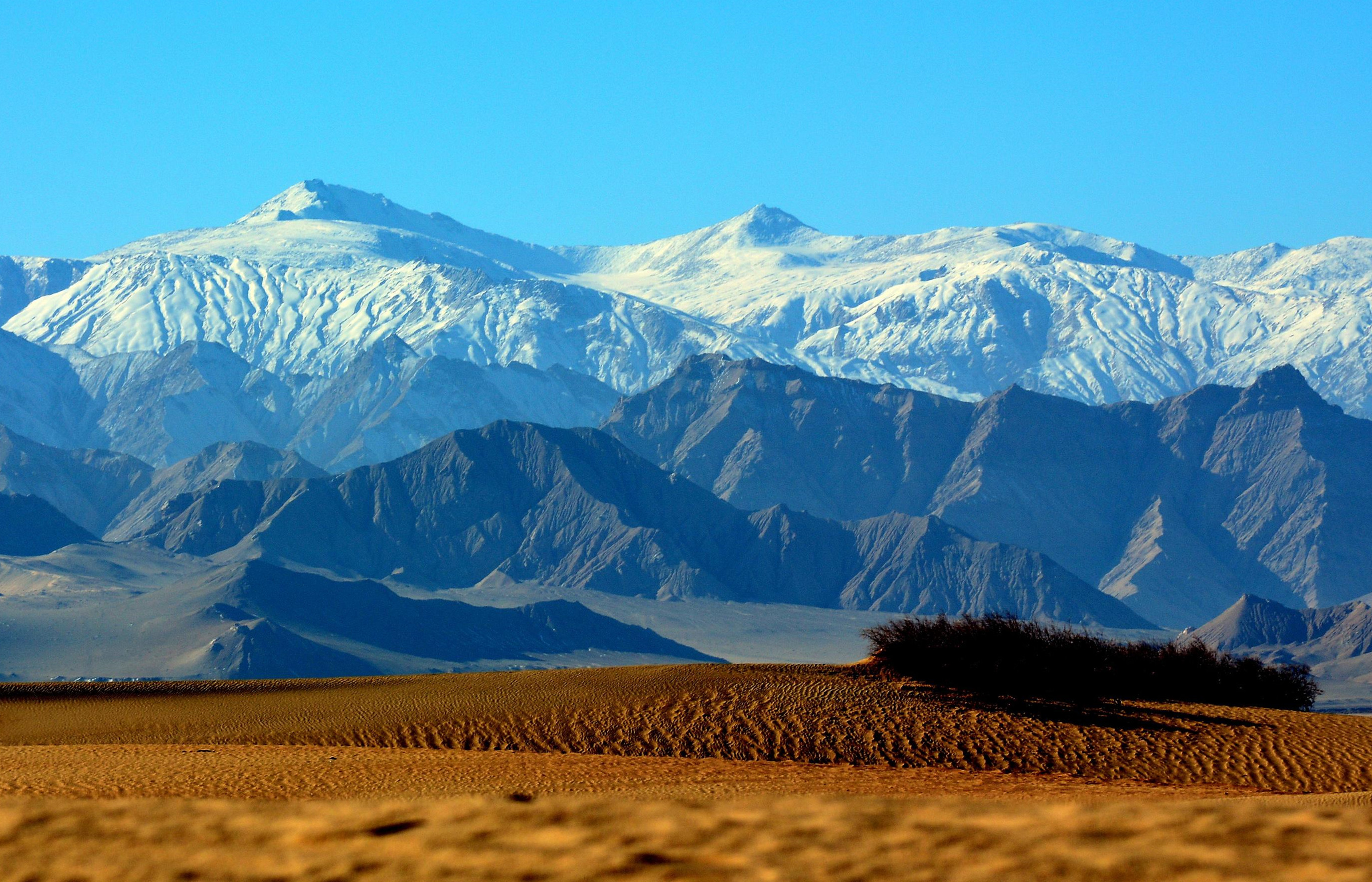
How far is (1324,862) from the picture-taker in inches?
329

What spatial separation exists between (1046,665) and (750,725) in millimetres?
7397

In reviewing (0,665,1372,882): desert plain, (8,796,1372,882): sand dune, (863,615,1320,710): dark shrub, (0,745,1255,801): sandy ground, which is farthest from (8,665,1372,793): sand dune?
(8,796,1372,882): sand dune

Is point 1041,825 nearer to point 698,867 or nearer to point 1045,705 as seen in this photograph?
point 698,867

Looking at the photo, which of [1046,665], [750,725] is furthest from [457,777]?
[1046,665]

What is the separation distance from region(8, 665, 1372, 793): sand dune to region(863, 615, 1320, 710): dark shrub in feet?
4.30

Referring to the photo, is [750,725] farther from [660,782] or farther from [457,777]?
[457,777]

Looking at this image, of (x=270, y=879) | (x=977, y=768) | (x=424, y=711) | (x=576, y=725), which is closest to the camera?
(x=270, y=879)

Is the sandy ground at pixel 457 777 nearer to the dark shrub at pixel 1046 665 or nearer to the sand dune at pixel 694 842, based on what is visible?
the sand dune at pixel 694 842

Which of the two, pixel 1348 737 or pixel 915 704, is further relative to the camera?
pixel 915 704

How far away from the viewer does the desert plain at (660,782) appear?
897 cm

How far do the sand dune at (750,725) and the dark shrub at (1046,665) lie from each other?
1.31 metres

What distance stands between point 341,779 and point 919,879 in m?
12.0

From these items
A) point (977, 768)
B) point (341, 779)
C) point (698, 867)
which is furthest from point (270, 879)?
point (977, 768)

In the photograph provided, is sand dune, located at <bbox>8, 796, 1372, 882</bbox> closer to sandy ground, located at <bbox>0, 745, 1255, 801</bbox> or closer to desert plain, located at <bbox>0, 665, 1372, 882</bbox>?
desert plain, located at <bbox>0, 665, 1372, 882</bbox>
